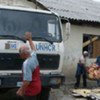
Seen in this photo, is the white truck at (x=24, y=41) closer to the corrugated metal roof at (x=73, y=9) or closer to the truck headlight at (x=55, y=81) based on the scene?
the truck headlight at (x=55, y=81)

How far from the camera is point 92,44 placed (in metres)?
19.4

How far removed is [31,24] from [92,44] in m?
9.23

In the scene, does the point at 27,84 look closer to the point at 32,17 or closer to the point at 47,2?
the point at 32,17

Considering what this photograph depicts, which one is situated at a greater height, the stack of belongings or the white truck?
the white truck

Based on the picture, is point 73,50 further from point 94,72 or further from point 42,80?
point 42,80

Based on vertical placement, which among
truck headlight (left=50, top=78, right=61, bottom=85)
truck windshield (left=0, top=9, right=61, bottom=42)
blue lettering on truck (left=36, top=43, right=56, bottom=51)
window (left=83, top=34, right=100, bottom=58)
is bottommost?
window (left=83, top=34, right=100, bottom=58)

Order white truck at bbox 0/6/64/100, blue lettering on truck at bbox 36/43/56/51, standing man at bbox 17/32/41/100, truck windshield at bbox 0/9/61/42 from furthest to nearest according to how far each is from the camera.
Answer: blue lettering on truck at bbox 36/43/56/51 < truck windshield at bbox 0/9/61/42 < white truck at bbox 0/6/64/100 < standing man at bbox 17/32/41/100

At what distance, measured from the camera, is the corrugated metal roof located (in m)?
17.7

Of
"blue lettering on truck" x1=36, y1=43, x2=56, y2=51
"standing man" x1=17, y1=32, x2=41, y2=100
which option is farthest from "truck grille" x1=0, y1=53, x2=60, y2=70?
"standing man" x1=17, y1=32, x2=41, y2=100

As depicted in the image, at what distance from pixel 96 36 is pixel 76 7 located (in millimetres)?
1974

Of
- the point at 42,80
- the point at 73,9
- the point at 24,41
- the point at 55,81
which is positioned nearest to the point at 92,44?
the point at 73,9

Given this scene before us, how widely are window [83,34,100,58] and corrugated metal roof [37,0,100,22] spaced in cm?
90

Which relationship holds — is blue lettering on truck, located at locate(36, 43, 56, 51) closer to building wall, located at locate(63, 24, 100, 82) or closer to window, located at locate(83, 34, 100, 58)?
building wall, located at locate(63, 24, 100, 82)

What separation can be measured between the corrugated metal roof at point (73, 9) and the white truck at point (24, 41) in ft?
20.5
